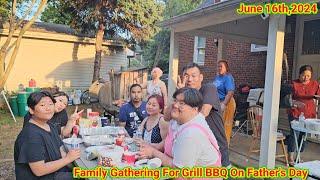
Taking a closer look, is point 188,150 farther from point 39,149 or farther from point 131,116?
point 131,116

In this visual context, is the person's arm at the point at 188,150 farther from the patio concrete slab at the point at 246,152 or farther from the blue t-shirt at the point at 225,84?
the blue t-shirt at the point at 225,84

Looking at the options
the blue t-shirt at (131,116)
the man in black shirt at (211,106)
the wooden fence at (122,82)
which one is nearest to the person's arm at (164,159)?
the man in black shirt at (211,106)

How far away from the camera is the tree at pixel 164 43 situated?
3197 cm

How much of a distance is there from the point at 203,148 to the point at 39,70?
1332cm

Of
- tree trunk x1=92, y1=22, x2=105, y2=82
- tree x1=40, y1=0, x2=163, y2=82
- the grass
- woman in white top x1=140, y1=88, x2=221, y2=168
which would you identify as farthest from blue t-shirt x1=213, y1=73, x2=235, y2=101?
tree trunk x1=92, y1=22, x2=105, y2=82

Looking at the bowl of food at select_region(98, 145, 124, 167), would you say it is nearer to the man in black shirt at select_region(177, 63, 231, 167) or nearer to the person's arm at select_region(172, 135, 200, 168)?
the person's arm at select_region(172, 135, 200, 168)

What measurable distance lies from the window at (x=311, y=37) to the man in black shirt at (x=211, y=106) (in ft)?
18.7

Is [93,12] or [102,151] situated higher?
[93,12]

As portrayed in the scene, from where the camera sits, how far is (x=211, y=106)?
2.86 metres

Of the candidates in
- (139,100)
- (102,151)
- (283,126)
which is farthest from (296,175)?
(283,126)

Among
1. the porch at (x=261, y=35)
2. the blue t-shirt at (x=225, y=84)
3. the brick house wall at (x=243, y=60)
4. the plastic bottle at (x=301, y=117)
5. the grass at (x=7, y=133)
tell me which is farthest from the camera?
the brick house wall at (x=243, y=60)

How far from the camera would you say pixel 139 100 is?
171 inches

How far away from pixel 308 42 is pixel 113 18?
872 cm

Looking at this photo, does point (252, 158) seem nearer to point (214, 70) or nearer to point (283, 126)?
point (283, 126)
